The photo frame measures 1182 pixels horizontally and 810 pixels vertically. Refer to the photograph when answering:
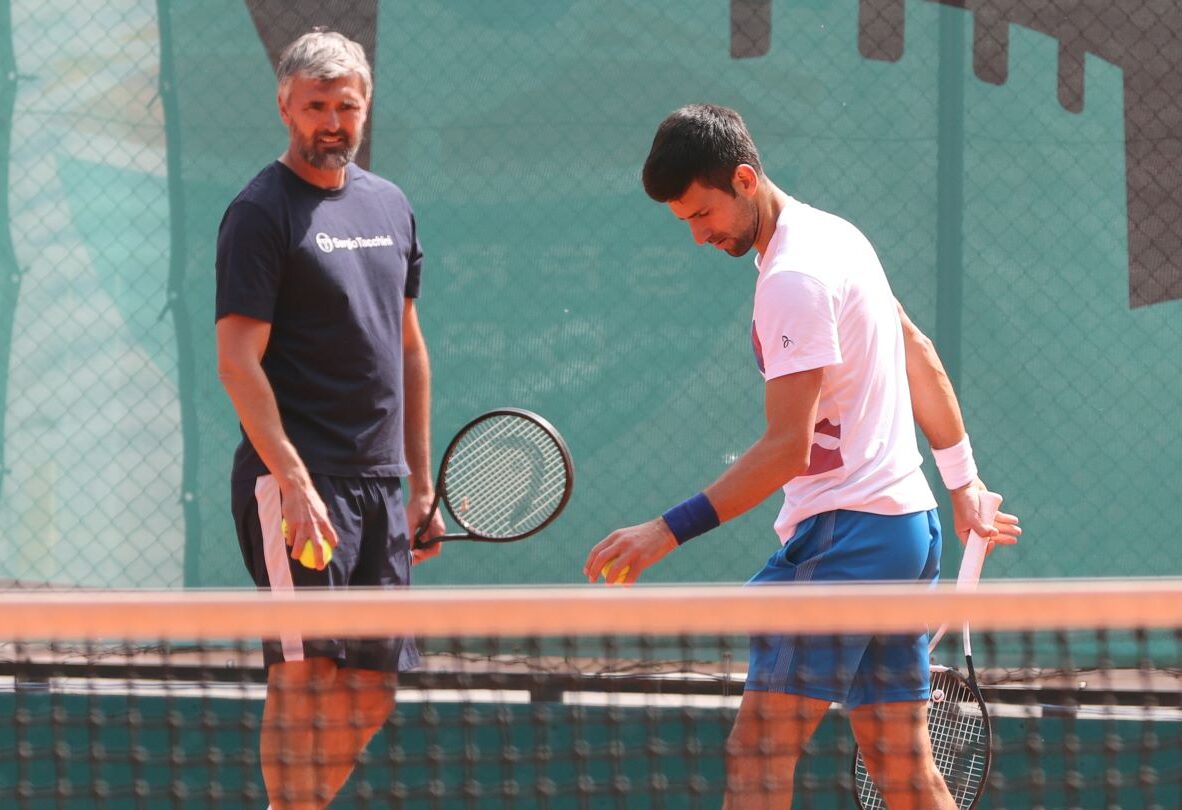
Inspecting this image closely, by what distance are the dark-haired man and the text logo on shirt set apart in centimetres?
57

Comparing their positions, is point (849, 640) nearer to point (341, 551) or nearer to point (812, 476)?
point (812, 476)

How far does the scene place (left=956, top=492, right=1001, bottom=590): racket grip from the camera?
2.95 metres

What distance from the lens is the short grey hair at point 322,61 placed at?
2875 millimetres

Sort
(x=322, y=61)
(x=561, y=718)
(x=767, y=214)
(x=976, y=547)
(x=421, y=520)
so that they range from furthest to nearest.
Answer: (x=561, y=718)
(x=421, y=520)
(x=976, y=547)
(x=322, y=61)
(x=767, y=214)

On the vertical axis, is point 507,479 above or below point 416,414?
below

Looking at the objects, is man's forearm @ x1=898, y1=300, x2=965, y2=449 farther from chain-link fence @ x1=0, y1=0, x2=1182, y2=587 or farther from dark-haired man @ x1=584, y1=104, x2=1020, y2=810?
chain-link fence @ x1=0, y1=0, x2=1182, y2=587

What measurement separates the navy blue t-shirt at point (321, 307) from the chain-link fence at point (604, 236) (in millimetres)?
1439

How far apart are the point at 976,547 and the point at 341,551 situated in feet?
3.90

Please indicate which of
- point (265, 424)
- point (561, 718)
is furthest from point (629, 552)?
point (561, 718)

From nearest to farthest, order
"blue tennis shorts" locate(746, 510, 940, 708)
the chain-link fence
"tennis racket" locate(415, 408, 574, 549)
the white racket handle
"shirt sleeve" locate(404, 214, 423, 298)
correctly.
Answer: "blue tennis shorts" locate(746, 510, 940, 708) → the white racket handle → "shirt sleeve" locate(404, 214, 423, 298) → "tennis racket" locate(415, 408, 574, 549) → the chain-link fence

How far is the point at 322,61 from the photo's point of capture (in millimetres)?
2877

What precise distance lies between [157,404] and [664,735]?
164 centimetres

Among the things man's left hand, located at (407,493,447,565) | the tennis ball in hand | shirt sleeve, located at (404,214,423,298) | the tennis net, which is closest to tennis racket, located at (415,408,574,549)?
man's left hand, located at (407,493,447,565)

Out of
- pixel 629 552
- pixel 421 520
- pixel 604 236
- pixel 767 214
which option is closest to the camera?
pixel 629 552
